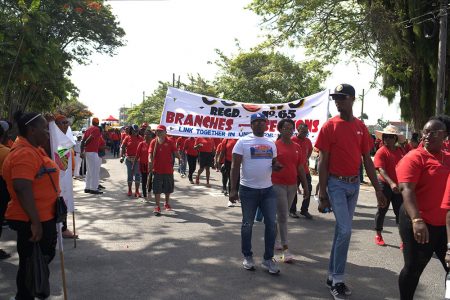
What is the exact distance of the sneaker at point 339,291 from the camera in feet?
13.9

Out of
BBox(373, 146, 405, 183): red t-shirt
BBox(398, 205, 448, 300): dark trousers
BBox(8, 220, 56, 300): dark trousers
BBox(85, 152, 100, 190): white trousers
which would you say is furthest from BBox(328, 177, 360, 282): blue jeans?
BBox(85, 152, 100, 190): white trousers

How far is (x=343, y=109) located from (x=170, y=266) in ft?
9.08

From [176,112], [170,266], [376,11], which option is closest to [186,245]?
[170,266]

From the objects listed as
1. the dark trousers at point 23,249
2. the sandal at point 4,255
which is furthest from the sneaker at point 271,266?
the sandal at point 4,255

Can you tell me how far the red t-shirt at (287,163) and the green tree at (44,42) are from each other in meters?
6.78

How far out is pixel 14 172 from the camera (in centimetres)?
340

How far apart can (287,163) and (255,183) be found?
1.05 meters

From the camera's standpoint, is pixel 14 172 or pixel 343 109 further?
pixel 343 109

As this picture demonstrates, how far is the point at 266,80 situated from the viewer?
26984mm

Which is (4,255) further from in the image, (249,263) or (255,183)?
(255,183)

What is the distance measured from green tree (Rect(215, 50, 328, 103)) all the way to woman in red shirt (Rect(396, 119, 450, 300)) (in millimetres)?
22815

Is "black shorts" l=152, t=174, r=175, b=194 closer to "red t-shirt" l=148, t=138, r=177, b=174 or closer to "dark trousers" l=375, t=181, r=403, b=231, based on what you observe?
"red t-shirt" l=148, t=138, r=177, b=174

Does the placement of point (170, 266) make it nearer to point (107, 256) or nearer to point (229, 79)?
point (107, 256)

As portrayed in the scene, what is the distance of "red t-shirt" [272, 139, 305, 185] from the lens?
5.85 m
